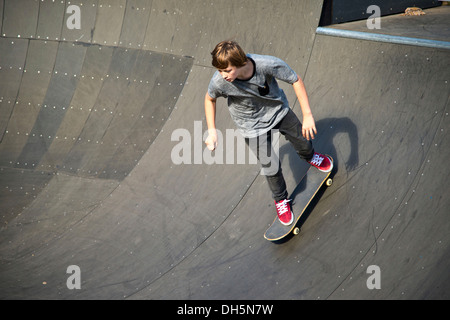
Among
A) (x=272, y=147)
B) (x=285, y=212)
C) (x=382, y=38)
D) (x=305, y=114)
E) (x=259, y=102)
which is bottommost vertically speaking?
(x=285, y=212)

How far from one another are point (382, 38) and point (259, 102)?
202 cm

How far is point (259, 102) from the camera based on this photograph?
144 inches

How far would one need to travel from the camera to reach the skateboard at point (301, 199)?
165 inches

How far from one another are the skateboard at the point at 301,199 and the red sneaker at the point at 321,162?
0.05 metres

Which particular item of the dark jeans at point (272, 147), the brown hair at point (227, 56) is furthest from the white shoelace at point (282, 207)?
the brown hair at point (227, 56)

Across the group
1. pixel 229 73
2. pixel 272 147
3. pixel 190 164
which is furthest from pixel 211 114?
pixel 190 164

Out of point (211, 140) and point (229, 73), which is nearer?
point (229, 73)

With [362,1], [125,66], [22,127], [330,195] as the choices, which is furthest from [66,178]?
[362,1]

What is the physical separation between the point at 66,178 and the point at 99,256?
1.25 m

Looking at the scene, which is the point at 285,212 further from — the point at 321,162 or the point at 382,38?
the point at 382,38

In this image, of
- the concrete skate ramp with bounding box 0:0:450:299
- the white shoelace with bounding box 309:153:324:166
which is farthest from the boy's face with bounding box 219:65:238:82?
the concrete skate ramp with bounding box 0:0:450:299

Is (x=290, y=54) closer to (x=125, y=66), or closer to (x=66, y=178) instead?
(x=125, y=66)

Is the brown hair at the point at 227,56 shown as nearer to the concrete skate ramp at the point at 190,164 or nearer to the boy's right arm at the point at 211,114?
the boy's right arm at the point at 211,114

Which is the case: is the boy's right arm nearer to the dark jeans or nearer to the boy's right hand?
the boy's right hand
